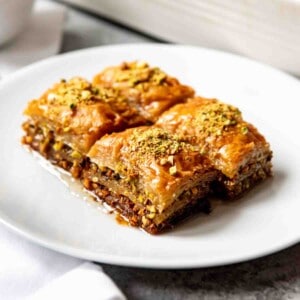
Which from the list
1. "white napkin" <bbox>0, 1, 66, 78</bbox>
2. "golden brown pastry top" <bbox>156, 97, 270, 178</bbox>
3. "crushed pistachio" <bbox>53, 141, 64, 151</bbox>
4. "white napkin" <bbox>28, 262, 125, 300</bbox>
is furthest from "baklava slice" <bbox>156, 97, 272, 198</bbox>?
"white napkin" <bbox>0, 1, 66, 78</bbox>

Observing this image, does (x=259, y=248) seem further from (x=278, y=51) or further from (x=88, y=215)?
(x=278, y=51)

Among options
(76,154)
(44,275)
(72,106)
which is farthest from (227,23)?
(44,275)

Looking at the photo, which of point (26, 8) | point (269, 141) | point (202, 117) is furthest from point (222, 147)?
point (26, 8)

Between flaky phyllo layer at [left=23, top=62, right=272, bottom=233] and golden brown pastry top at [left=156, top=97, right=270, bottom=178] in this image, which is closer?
flaky phyllo layer at [left=23, top=62, right=272, bottom=233]

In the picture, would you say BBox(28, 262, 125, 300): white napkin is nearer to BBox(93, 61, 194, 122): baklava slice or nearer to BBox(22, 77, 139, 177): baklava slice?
BBox(22, 77, 139, 177): baklava slice

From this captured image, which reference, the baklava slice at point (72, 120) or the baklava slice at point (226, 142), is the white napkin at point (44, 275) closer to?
the baklava slice at point (72, 120)

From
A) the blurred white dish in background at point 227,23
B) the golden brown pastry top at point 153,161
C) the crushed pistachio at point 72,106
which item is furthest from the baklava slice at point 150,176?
the blurred white dish in background at point 227,23
